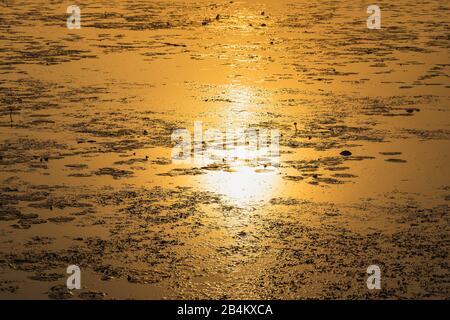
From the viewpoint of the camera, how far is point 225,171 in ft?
14.8

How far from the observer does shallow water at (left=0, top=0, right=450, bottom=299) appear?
3355mm

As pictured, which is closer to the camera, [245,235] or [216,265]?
[216,265]

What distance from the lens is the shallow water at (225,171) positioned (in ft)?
11.0

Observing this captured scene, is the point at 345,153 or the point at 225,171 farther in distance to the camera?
the point at 345,153

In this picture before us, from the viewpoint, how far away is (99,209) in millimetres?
4000

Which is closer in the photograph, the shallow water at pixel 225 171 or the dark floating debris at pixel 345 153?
the shallow water at pixel 225 171

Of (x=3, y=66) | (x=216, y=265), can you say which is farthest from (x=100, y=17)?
(x=216, y=265)

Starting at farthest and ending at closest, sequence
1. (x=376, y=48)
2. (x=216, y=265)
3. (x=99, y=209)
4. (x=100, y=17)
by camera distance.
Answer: (x=100, y=17)
(x=376, y=48)
(x=99, y=209)
(x=216, y=265)

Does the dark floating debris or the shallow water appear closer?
the shallow water

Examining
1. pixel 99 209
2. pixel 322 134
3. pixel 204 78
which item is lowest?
pixel 99 209
